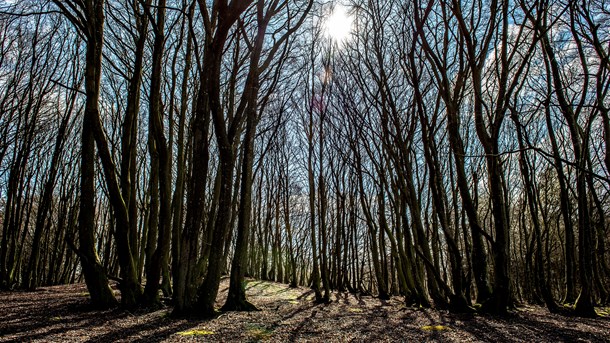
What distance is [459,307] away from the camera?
6926mm

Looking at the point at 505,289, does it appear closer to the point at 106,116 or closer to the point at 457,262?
the point at 457,262

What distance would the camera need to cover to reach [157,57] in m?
6.55

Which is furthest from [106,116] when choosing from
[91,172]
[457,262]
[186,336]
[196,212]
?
[457,262]

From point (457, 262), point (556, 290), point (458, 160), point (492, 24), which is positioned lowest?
point (556, 290)

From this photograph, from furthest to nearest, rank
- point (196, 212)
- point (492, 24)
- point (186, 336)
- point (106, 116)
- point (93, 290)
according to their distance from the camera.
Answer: point (106, 116), point (492, 24), point (93, 290), point (196, 212), point (186, 336)

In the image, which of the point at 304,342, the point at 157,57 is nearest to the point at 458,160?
the point at 304,342

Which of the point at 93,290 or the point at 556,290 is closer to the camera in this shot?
the point at 93,290

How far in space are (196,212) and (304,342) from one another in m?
2.55

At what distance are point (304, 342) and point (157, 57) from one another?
5565 mm

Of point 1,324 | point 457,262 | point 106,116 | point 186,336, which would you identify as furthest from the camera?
point 106,116

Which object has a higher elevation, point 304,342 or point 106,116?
point 106,116

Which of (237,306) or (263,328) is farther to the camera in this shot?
(237,306)

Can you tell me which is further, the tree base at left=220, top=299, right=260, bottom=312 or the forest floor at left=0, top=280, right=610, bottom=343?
the tree base at left=220, top=299, right=260, bottom=312

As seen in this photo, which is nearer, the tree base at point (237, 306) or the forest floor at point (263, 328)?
the forest floor at point (263, 328)
